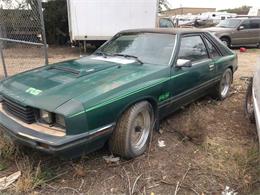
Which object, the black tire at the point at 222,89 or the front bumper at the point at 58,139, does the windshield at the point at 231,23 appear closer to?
the black tire at the point at 222,89

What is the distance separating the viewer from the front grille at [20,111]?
2.95m

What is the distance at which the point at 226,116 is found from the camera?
500 cm

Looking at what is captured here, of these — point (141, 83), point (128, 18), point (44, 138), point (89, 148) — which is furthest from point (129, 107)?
point (128, 18)

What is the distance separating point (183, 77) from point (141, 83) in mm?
969

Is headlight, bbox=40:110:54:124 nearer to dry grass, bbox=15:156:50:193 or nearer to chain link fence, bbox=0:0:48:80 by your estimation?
dry grass, bbox=15:156:50:193

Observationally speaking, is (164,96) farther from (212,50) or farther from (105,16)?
(105,16)

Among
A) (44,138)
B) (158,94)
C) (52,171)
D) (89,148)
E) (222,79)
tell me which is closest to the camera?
(44,138)

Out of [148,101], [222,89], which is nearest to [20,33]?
[222,89]

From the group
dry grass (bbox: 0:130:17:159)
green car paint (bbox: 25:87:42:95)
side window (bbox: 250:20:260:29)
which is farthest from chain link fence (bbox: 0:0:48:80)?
side window (bbox: 250:20:260:29)

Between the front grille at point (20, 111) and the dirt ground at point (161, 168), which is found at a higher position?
the front grille at point (20, 111)

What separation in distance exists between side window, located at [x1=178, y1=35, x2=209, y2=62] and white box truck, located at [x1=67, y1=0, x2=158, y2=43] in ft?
27.7

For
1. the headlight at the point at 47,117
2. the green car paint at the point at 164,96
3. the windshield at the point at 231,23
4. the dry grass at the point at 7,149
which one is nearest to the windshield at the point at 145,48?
the green car paint at the point at 164,96

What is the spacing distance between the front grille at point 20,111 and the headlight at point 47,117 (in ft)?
0.33

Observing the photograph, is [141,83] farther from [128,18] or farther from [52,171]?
[128,18]
